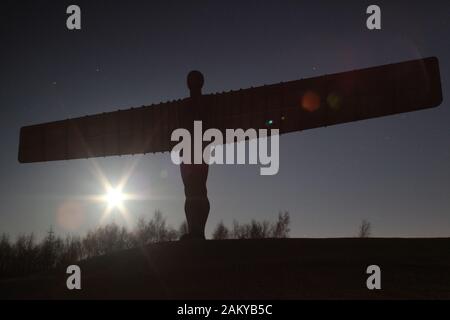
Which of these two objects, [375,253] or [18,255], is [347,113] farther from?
[18,255]

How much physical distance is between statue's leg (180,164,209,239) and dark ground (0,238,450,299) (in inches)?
18.8

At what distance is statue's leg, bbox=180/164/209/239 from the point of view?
1307cm

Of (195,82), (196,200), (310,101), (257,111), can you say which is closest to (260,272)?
(196,200)

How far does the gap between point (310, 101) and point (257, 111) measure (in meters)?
1.46

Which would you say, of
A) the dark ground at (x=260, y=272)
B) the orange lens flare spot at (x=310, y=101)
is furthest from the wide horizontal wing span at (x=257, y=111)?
the dark ground at (x=260, y=272)

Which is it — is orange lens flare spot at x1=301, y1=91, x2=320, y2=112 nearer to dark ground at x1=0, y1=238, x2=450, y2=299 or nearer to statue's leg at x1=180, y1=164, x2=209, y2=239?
statue's leg at x1=180, y1=164, x2=209, y2=239

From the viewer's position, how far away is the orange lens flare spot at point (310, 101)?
13.1 m

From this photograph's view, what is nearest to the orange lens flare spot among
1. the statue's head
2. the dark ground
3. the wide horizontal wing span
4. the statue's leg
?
the wide horizontal wing span

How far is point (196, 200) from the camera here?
1309 cm

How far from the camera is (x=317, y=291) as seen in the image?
365 inches

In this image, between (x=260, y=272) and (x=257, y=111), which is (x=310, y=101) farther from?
(x=260, y=272)

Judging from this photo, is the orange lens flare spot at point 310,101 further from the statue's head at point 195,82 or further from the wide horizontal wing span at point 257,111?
the statue's head at point 195,82

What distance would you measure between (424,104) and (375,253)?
13.0 ft

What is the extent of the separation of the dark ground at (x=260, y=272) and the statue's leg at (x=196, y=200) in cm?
48
